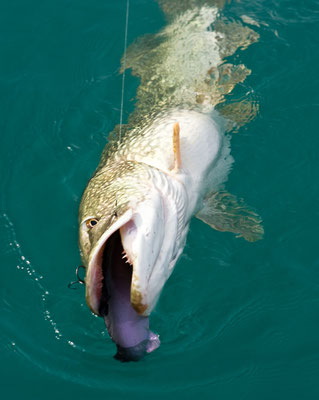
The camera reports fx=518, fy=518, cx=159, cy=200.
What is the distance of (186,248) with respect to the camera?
534cm

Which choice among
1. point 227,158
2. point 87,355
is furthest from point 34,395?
point 227,158

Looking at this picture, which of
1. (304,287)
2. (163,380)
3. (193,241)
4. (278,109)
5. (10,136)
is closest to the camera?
(163,380)

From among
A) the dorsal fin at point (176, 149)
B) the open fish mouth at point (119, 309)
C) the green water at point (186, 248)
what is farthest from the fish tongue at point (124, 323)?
the dorsal fin at point (176, 149)

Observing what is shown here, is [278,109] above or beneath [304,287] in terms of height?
above

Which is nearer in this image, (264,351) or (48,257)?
(264,351)

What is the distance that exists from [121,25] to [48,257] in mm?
4105

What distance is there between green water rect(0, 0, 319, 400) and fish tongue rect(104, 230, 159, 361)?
92cm

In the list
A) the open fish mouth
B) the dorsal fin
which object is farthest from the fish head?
the dorsal fin

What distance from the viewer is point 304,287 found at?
16.5 feet

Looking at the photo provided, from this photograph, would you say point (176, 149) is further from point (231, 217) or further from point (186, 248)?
point (186, 248)

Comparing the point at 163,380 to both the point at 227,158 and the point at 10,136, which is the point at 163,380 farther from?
the point at 10,136

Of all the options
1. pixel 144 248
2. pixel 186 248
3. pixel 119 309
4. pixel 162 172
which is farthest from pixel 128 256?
pixel 186 248

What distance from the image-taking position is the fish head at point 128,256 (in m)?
3.44

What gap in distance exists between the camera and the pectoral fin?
5.12m
